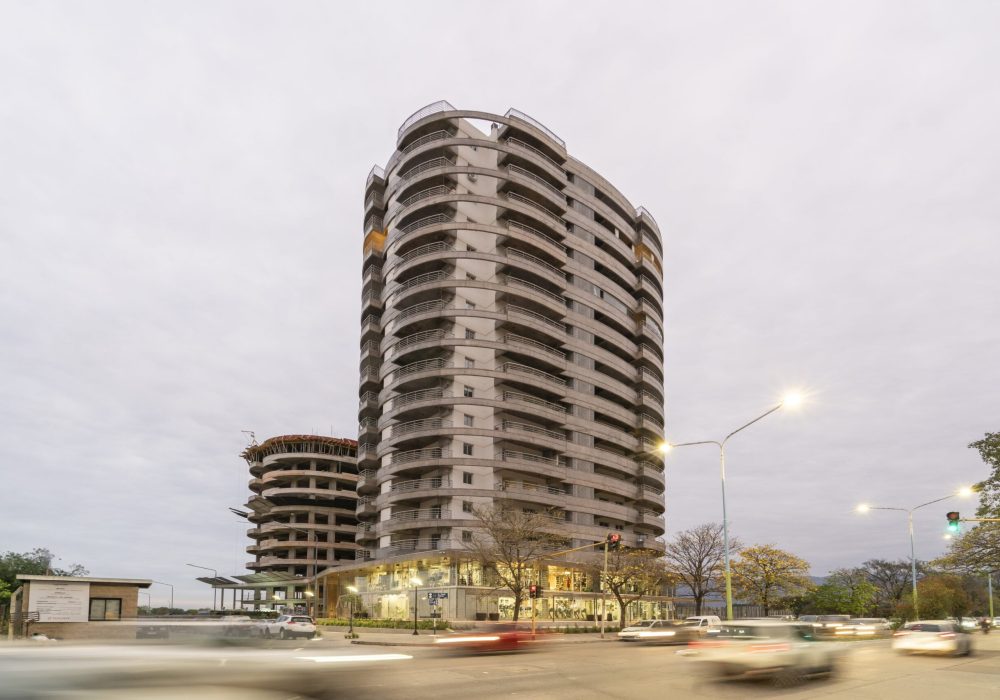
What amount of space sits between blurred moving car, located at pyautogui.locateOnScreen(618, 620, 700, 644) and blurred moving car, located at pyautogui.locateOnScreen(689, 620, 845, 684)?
2387 cm

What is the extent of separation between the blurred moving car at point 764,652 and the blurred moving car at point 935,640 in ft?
37.8

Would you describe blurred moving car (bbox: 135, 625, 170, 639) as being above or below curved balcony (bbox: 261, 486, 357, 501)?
below

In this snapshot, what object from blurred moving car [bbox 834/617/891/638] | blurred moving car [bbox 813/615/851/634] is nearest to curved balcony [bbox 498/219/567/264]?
blurred moving car [bbox 813/615/851/634]

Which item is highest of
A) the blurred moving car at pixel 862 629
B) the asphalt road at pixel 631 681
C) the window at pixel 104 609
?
the asphalt road at pixel 631 681

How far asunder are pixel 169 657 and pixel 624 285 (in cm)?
8985

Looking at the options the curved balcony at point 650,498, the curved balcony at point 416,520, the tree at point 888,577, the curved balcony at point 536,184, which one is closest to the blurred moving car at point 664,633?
the curved balcony at point 416,520

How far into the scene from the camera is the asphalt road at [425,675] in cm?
770

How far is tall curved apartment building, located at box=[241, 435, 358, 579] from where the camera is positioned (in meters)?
121

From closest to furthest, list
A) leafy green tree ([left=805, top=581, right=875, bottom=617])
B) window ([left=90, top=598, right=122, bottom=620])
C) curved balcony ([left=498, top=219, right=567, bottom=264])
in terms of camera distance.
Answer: window ([left=90, top=598, right=122, bottom=620]) → curved balcony ([left=498, top=219, right=567, bottom=264]) → leafy green tree ([left=805, top=581, right=875, bottom=617])

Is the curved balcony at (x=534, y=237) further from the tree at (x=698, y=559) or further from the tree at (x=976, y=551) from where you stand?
the tree at (x=976, y=551)

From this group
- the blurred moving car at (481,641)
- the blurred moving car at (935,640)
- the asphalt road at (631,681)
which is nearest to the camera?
the asphalt road at (631,681)

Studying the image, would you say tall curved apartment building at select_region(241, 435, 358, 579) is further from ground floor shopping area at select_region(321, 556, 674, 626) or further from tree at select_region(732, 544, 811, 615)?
tree at select_region(732, 544, 811, 615)

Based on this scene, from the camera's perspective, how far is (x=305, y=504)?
415 feet

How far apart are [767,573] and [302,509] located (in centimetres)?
7693
